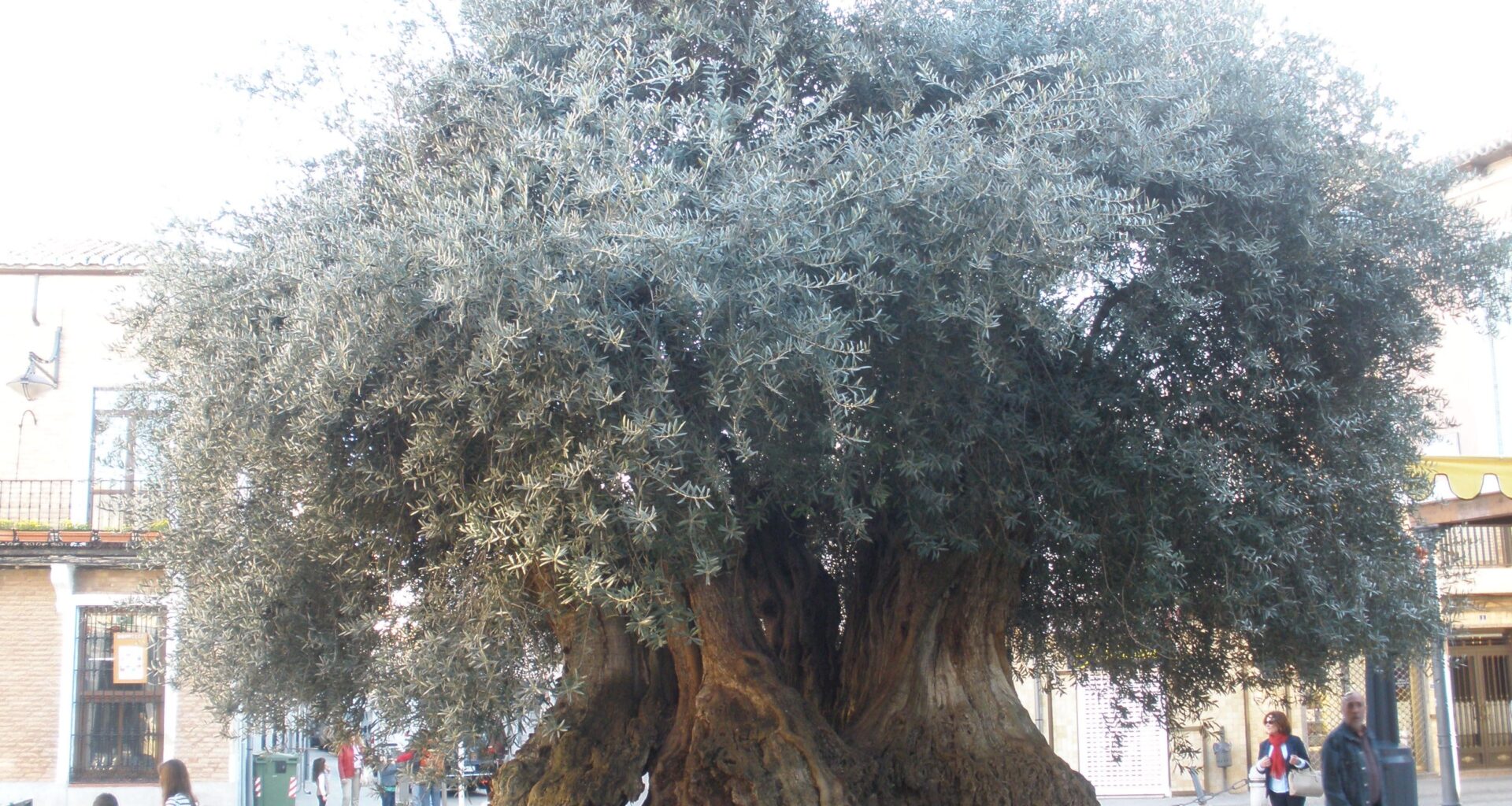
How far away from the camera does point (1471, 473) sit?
10.4 metres

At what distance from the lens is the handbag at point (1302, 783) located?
10727 millimetres

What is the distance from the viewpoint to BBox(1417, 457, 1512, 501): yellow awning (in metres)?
10.3

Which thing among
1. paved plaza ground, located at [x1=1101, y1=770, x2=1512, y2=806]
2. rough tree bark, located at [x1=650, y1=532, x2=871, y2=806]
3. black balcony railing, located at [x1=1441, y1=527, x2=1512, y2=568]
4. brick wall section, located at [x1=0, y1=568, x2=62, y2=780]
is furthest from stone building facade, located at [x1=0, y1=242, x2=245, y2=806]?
black balcony railing, located at [x1=1441, y1=527, x2=1512, y2=568]

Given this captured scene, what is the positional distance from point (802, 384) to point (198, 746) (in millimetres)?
18460

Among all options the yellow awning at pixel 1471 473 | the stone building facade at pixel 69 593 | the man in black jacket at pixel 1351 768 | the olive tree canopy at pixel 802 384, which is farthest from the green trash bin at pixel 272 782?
the yellow awning at pixel 1471 473

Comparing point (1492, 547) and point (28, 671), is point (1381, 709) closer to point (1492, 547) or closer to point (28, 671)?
point (1492, 547)

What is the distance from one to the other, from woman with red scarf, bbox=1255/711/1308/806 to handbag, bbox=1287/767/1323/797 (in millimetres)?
33

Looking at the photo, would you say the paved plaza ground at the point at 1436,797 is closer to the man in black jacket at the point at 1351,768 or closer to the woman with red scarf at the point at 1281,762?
the woman with red scarf at the point at 1281,762

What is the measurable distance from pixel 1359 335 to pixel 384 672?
6.39m

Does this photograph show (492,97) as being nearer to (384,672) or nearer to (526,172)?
(526,172)

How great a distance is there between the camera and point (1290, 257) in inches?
281

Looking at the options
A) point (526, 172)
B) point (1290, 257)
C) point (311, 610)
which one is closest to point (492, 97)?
point (526, 172)

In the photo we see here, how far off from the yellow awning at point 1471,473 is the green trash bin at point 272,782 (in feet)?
59.8

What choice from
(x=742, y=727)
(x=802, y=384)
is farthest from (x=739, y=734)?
(x=802, y=384)
